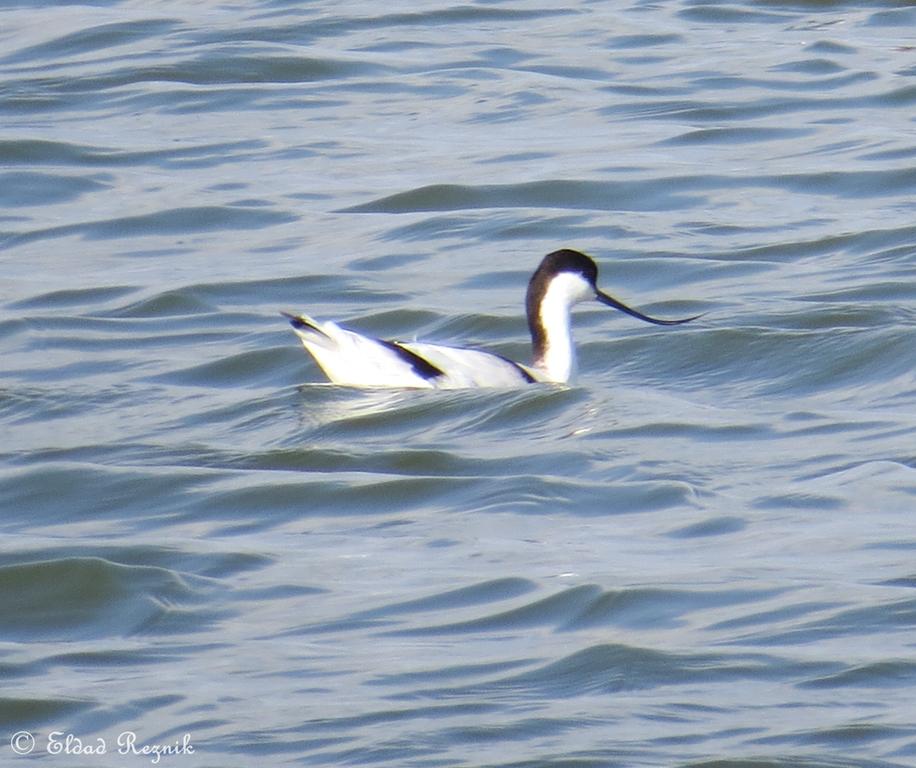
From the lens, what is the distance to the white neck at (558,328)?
902cm

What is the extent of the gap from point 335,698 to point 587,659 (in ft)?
2.08

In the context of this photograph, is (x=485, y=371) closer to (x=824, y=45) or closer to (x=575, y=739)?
(x=575, y=739)

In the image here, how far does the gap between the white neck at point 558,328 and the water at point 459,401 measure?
158 millimetres

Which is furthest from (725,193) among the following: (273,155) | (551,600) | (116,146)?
(551,600)

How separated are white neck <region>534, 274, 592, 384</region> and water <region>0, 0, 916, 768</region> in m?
0.16

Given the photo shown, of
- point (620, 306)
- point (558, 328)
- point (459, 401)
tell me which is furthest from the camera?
point (620, 306)

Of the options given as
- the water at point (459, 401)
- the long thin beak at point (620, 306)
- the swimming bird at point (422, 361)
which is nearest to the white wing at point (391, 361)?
the swimming bird at point (422, 361)

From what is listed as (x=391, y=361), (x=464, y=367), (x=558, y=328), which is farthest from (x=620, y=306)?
→ (x=391, y=361)

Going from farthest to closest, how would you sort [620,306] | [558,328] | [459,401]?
[620,306] < [558,328] < [459,401]

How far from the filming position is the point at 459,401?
28.2ft

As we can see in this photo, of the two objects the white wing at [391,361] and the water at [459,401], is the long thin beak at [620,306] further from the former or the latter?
the white wing at [391,361]

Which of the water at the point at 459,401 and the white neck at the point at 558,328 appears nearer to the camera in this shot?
the water at the point at 459,401

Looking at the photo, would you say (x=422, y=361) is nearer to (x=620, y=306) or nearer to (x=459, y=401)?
(x=459, y=401)

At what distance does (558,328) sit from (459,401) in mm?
707
